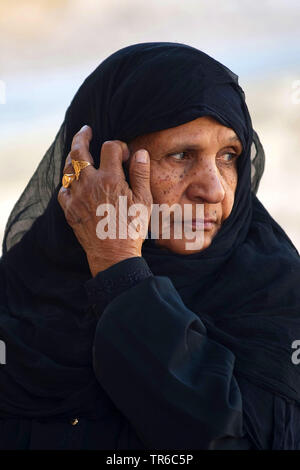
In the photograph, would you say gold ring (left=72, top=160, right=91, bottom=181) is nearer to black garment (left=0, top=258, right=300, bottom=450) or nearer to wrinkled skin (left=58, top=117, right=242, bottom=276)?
wrinkled skin (left=58, top=117, right=242, bottom=276)

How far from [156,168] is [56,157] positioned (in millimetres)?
642

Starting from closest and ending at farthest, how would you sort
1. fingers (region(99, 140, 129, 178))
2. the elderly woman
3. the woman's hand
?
the elderly woman < the woman's hand < fingers (region(99, 140, 129, 178))

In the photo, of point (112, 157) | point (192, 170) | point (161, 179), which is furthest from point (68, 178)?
point (192, 170)

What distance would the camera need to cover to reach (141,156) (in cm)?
274

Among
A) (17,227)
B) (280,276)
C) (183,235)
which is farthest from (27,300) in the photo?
(280,276)

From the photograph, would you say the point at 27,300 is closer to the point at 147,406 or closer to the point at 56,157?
the point at 56,157

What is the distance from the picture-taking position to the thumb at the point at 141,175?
8.98ft

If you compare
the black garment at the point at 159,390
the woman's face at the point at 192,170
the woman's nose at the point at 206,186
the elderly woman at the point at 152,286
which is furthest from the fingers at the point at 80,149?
the black garment at the point at 159,390

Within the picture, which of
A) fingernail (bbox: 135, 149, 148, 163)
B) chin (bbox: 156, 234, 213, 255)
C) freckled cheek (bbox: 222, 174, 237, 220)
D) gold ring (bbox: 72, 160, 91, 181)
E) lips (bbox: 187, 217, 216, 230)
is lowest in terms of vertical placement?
chin (bbox: 156, 234, 213, 255)

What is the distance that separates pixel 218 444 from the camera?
233cm

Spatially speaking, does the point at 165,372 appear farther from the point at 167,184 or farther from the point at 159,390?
the point at 167,184

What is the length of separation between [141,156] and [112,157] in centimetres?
11

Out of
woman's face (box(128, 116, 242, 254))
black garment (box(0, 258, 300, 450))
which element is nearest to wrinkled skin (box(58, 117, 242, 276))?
woman's face (box(128, 116, 242, 254))

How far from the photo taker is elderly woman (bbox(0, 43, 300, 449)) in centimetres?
243
